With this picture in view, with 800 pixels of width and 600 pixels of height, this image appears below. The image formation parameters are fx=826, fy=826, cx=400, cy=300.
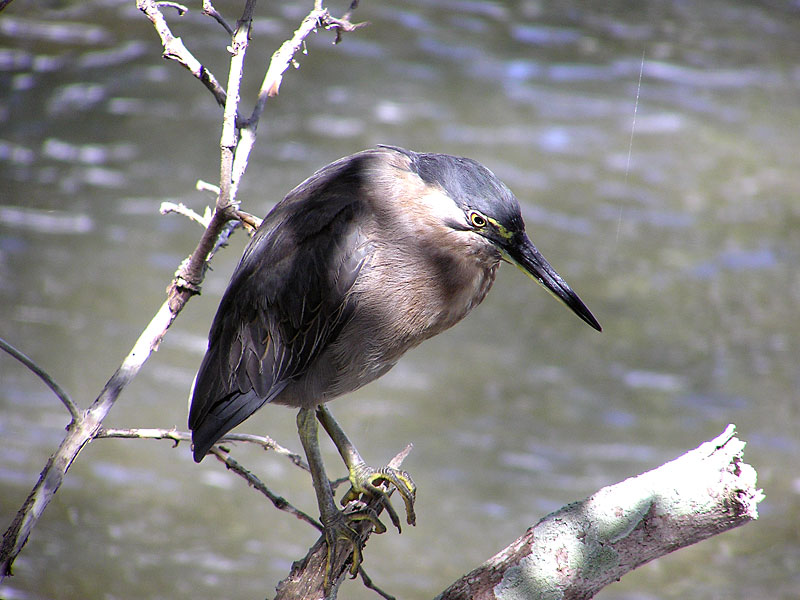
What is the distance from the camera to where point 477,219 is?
226 cm

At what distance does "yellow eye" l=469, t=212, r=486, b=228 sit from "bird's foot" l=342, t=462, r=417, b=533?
0.83 metres

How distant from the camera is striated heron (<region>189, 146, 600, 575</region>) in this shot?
228 centimetres

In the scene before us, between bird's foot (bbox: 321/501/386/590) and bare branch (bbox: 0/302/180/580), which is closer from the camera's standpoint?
bare branch (bbox: 0/302/180/580)

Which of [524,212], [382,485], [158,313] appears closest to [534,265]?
[382,485]

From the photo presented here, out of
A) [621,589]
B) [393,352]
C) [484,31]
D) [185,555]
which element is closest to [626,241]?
[484,31]

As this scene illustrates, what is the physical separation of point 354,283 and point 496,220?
1.45ft

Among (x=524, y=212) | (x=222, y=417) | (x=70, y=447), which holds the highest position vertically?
(x=70, y=447)

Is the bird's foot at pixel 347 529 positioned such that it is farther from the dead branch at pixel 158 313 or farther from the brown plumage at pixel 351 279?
the dead branch at pixel 158 313

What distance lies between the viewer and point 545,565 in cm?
195

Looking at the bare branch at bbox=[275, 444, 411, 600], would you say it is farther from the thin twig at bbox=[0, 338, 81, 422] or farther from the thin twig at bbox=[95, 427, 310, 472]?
the thin twig at bbox=[0, 338, 81, 422]

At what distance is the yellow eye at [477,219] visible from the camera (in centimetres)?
224

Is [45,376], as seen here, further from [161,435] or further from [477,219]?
[477,219]

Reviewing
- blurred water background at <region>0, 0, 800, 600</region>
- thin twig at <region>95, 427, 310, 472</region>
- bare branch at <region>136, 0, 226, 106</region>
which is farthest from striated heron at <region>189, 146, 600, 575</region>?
blurred water background at <region>0, 0, 800, 600</region>

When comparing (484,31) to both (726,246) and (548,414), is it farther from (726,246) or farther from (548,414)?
(548,414)
